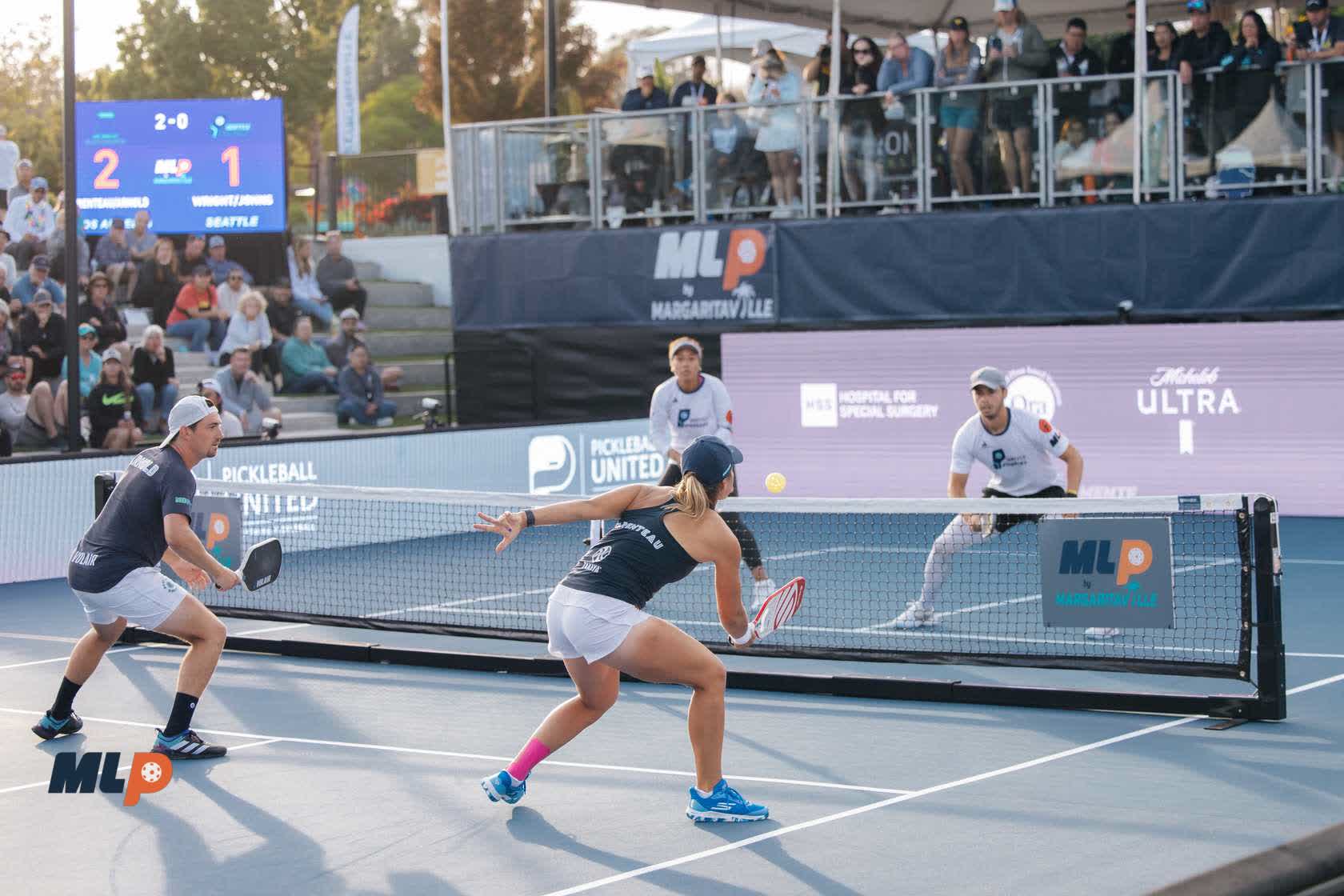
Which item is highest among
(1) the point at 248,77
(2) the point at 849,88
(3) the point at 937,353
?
(1) the point at 248,77

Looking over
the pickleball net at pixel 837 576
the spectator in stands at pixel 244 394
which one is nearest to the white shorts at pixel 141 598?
the pickleball net at pixel 837 576

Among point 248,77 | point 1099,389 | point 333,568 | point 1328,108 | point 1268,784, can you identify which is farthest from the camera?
point 248,77

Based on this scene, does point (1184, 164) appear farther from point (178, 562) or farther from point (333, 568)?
point (178, 562)

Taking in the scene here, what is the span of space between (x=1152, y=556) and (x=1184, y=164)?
10.3 metres

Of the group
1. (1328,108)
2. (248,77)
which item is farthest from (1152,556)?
(248,77)

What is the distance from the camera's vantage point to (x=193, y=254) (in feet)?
81.3

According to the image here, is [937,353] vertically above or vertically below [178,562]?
above

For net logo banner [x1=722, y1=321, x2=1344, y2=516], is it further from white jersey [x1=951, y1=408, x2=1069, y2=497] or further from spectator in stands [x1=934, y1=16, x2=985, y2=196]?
white jersey [x1=951, y1=408, x2=1069, y2=497]

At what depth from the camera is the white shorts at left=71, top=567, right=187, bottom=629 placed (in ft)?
29.3

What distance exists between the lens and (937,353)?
2055 centimetres

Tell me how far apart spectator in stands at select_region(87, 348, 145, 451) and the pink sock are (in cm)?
1309

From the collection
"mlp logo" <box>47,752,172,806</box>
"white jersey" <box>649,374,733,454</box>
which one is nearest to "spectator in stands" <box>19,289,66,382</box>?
"white jersey" <box>649,374,733,454</box>

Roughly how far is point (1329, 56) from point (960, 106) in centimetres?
400

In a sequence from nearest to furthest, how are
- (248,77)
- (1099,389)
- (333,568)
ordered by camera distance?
(333,568) → (1099,389) → (248,77)
